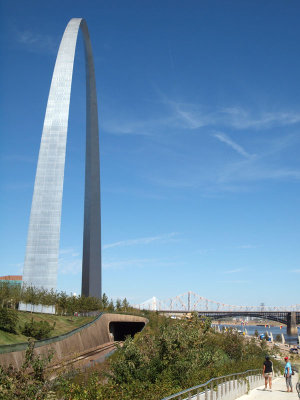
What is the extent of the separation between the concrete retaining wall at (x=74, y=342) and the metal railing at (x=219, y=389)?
607 cm

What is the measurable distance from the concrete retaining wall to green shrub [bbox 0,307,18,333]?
10.4ft

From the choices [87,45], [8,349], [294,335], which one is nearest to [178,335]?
[8,349]

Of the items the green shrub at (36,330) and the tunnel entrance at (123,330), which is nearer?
the green shrub at (36,330)

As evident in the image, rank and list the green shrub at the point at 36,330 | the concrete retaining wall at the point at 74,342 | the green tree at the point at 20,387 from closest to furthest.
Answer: the green tree at the point at 20,387
the concrete retaining wall at the point at 74,342
the green shrub at the point at 36,330

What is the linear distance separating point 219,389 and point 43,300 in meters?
33.6

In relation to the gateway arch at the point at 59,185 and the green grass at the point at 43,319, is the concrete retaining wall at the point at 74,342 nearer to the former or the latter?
the green grass at the point at 43,319

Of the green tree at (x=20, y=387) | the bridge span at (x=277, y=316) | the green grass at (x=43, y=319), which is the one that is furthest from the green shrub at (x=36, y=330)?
the bridge span at (x=277, y=316)

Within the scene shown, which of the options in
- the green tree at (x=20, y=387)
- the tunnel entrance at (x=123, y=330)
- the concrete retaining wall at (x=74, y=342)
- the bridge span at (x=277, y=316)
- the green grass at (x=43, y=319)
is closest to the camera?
the green tree at (x=20, y=387)

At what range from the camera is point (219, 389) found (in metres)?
13.9

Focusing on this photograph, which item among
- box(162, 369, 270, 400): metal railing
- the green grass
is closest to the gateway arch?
the green grass

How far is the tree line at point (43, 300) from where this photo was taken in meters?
40.9

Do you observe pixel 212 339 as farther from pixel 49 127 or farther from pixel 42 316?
pixel 49 127

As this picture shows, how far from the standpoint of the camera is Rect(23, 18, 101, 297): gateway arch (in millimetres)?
47469

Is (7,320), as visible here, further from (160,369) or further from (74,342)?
(160,369)
